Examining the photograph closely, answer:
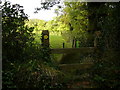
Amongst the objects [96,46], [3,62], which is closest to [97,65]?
[96,46]

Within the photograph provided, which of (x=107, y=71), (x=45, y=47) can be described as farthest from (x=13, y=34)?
(x=107, y=71)

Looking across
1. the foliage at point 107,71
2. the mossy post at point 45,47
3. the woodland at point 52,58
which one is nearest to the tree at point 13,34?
the woodland at point 52,58

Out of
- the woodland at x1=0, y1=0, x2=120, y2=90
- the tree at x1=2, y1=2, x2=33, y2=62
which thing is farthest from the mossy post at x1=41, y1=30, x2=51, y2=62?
the tree at x1=2, y1=2, x2=33, y2=62

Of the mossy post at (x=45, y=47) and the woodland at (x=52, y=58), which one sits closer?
the woodland at (x=52, y=58)

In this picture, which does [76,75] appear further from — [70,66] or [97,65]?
[97,65]

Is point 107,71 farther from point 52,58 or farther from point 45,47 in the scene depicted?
point 45,47

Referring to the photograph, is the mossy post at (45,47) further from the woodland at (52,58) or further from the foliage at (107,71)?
the foliage at (107,71)

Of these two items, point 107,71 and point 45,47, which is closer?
point 107,71

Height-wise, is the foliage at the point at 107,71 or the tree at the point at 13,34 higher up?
the tree at the point at 13,34

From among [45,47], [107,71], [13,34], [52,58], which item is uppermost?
[13,34]

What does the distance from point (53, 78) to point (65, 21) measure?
6.89 metres

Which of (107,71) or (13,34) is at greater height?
(13,34)

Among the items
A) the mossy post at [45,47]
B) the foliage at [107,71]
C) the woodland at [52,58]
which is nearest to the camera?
the woodland at [52,58]

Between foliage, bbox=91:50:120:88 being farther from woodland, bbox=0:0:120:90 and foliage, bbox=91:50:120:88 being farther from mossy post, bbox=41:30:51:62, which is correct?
mossy post, bbox=41:30:51:62
